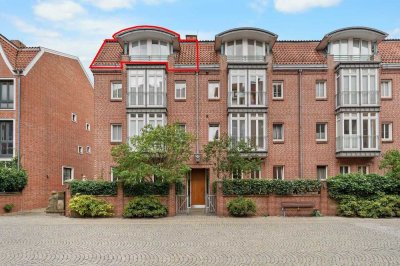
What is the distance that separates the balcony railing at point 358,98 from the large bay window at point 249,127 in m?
5.18

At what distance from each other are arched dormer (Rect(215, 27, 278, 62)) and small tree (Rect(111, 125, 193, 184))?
9.22 m

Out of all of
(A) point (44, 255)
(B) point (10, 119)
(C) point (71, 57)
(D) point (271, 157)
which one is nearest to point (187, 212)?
(D) point (271, 157)

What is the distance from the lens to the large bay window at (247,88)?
27750 mm

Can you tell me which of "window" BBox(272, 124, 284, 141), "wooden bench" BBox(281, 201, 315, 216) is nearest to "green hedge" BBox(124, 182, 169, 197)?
"wooden bench" BBox(281, 201, 315, 216)

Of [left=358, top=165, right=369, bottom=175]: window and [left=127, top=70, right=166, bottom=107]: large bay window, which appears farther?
[left=358, top=165, right=369, bottom=175]: window

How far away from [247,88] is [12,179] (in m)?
15.2

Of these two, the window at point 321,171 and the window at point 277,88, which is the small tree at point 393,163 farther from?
the window at point 277,88

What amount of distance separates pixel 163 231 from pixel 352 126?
53.8 ft

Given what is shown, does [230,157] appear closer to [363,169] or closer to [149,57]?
[149,57]

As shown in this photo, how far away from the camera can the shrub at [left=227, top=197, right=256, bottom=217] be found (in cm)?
2086

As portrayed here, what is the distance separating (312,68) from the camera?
93.5ft

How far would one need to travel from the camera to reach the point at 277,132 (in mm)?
28594

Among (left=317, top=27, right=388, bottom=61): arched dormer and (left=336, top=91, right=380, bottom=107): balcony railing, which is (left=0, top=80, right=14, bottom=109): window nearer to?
(left=317, top=27, right=388, bottom=61): arched dormer

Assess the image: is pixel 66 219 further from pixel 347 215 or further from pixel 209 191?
pixel 347 215
